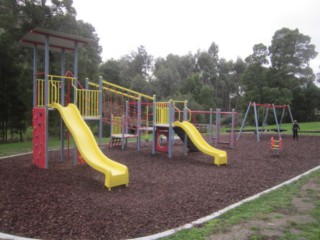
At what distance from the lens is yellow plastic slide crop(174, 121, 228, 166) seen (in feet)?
33.0

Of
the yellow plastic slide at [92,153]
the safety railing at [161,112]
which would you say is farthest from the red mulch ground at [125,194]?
the safety railing at [161,112]

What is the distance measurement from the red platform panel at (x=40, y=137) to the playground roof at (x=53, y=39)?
223 centimetres

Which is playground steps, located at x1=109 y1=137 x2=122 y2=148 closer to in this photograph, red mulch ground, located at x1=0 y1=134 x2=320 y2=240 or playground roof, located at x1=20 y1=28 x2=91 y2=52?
red mulch ground, located at x1=0 y1=134 x2=320 y2=240

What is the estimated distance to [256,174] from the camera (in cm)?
859

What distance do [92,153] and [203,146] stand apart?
4542mm

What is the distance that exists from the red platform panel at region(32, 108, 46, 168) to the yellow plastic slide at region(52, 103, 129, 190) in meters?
0.57

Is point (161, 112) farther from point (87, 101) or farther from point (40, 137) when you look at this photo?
point (40, 137)

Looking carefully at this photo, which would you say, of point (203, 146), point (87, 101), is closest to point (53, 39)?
point (87, 101)

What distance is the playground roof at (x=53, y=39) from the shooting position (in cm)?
870

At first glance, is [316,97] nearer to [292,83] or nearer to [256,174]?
[292,83]

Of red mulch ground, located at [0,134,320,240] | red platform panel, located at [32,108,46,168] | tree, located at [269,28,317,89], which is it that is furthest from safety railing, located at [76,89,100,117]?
tree, located at [269,28,317,89]

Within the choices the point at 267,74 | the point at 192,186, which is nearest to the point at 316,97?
the point at 267,74

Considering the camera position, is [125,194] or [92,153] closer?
[125,194]

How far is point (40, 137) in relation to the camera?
9312mm
